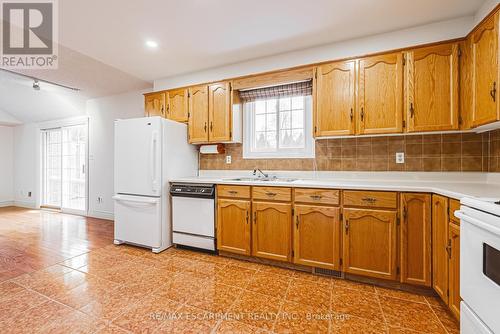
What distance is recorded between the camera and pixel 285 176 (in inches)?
114

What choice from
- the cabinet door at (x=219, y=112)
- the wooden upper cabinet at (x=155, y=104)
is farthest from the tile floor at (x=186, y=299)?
the wooden upper cabinet at (x=155, y=104)

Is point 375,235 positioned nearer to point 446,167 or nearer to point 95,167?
point 446,167

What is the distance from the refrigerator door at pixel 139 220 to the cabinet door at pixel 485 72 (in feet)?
10.6

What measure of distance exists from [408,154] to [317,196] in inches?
43.5

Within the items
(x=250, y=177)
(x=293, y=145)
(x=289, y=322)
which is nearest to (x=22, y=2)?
(x=250, y=177)

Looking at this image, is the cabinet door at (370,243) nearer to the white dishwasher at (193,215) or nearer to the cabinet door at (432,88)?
the cabinet door at (432,88)

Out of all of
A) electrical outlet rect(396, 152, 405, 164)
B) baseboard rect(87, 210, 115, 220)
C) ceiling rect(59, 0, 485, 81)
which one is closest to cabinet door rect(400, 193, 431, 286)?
electrical outlet rect(396, 152, 405, 164)

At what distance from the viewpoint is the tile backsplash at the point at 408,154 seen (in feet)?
7.04

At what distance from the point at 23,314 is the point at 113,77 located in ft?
10.3

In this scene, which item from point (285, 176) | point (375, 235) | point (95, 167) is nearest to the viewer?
point (375, 235)

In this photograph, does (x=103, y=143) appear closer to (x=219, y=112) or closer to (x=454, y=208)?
(x=219, y=112)

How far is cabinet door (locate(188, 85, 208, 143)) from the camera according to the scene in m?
3.08

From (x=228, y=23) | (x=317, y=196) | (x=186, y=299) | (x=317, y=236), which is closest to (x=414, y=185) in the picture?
(x=317, y=196)

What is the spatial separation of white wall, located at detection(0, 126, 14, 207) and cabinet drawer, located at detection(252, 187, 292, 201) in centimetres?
730
